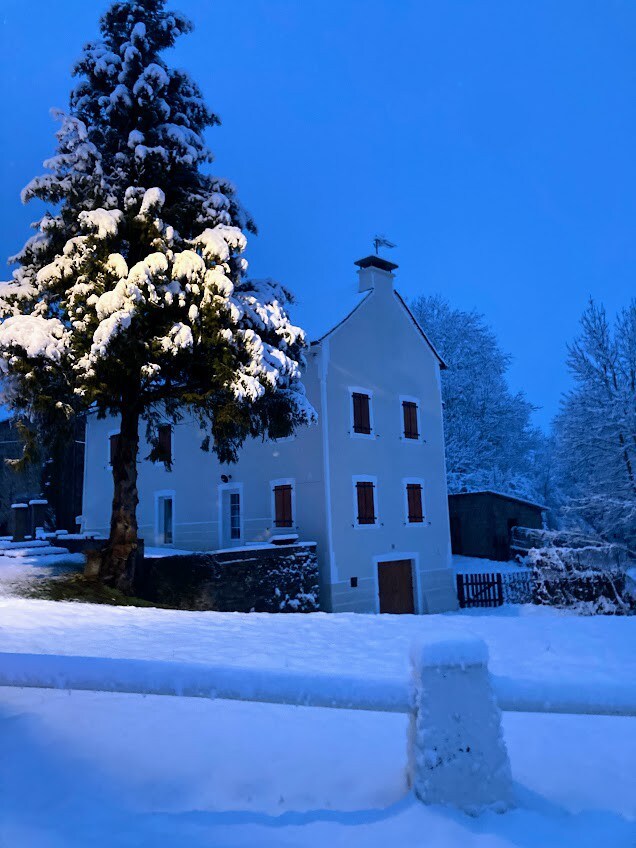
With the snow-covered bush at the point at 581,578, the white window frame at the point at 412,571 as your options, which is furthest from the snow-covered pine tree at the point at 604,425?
the white window frame at the point at 412,571

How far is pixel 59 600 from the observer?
38.6 ft

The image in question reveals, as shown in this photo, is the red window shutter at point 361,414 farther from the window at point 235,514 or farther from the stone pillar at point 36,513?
the stone pillar at point 36,513

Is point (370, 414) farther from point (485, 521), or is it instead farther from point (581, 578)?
point (485, 521)

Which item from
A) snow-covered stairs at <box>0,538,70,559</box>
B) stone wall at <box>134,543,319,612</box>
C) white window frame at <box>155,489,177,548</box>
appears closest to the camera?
stone wall at <box>134,543,319,612</box>

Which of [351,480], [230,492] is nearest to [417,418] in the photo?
[351,480]

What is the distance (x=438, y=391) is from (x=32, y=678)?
23853mm

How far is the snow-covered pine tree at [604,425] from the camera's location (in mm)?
20000

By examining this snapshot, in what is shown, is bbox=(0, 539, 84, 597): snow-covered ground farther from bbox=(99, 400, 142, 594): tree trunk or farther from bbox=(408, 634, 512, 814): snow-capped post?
bbox=(408, 634, 512, 814): snow-capped post

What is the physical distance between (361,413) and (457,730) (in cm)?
1983

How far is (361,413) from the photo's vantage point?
22.6m

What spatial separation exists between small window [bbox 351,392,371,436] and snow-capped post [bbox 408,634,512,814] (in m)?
19.3

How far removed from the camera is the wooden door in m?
22.3

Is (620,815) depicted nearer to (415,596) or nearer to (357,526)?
(357,526)

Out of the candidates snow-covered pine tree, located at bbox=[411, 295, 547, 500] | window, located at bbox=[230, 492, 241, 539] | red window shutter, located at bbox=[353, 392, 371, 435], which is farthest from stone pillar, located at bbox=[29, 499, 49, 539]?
snow-covered pine tree, located at bbox=[411, 295, 547, 500]
